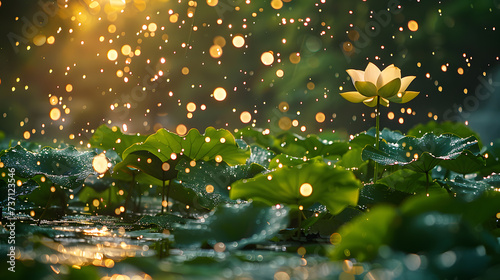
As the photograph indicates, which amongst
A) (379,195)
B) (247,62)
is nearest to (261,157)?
(379,195)

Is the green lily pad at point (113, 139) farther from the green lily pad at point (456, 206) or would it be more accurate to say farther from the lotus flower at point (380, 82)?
the green lily pad at point (456, 206)

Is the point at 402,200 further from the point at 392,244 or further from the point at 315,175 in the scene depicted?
the point at 392,244

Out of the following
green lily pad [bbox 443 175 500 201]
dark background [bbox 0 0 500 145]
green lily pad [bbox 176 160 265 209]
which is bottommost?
green lily pad [bbox 443 175 500 201]

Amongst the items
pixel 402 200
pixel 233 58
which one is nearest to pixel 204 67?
pixel 233 58

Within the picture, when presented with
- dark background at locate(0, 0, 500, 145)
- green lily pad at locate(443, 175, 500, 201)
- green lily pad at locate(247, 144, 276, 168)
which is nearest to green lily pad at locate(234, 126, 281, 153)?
green lily pad at locate(247, 144, 276, 168)

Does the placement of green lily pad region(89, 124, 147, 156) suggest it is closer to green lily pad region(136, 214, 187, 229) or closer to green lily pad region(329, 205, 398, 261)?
green lily pad region(136, 214, 187, 229)

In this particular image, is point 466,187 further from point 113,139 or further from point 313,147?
point 113,139
